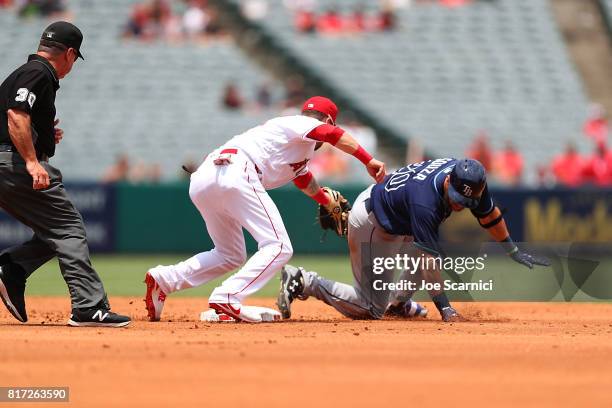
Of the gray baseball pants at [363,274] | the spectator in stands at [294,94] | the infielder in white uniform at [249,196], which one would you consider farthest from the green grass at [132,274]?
the spectator in stands at [294,94]

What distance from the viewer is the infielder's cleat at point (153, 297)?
9680 mm

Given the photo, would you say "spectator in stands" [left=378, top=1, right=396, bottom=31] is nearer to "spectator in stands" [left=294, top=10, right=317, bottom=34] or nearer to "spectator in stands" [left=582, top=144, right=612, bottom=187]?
"spectator in stands" [left=294, top=10, right=317, bottom=34]

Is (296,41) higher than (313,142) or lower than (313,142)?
lower

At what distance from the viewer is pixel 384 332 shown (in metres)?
9.05

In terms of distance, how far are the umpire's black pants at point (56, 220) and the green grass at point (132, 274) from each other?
16.8 feet

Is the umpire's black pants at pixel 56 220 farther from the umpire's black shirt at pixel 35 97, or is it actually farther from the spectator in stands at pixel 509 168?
the spectator in stands at pixel 509 168

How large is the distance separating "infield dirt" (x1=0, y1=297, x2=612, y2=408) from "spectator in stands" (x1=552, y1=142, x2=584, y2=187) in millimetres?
12125

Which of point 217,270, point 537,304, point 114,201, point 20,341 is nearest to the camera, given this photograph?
point 20,341

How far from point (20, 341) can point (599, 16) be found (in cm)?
2447

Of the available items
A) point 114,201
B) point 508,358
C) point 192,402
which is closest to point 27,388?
point 192,402

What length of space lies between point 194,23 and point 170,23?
1.83 feet

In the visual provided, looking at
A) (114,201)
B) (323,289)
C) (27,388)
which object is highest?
(27,388)

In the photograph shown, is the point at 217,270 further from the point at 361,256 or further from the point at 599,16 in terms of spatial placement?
the point at 599,16

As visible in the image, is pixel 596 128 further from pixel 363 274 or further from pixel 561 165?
pixel 363 274
